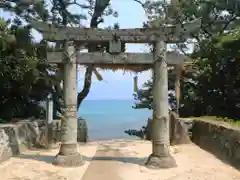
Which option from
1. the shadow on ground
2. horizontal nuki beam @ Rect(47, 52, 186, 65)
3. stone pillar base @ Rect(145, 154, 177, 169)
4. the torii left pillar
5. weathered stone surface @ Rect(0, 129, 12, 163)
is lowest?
the shadow on ground

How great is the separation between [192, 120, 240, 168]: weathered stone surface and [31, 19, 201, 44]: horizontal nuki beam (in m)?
2.89

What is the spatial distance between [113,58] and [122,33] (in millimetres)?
724

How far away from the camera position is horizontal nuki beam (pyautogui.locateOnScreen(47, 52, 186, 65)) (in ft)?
32.0

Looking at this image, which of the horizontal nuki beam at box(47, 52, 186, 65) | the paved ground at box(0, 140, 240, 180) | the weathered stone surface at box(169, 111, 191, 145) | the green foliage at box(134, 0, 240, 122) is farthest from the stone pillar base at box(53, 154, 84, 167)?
the green foliage at box(134, 0, 240, 122)

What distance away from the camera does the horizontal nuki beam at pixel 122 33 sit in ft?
31.7

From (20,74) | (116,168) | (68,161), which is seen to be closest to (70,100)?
(68,161)

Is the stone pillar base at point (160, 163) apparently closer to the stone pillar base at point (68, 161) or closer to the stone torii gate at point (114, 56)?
the stone torii gate at point (114, 56)

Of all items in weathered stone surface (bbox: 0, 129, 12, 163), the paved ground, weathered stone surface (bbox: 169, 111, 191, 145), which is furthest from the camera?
weathered stone surface (bbox: 169, 111, 191, 145)

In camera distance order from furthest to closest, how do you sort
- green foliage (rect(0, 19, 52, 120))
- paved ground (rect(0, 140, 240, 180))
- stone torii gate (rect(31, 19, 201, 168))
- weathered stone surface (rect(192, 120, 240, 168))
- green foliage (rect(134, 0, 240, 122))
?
green foliage (rect(134, 0, 240, 122)) → green foliage (rect(0, 19, 52, 120)) → stone torii gate (rect(31, 19, 201, 168)) → weathered stone surface (rect(192, 120, 240, 168)) → paved ground (rect(0, 140, 240, 180))

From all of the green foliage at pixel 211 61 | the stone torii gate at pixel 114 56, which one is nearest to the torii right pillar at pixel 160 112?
the stone torii gate at pixel 114 56

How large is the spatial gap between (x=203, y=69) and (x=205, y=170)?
8963mm

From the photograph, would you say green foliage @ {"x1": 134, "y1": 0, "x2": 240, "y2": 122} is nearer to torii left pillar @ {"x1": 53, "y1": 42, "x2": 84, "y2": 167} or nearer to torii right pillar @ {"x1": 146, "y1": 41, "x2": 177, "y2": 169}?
torii right pillar @ {"x1": 146, "y1": 41, "x2": 177, "y2": 169}

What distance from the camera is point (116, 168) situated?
8.94 m

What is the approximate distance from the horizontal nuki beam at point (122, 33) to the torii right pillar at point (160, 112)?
0.28 metres
